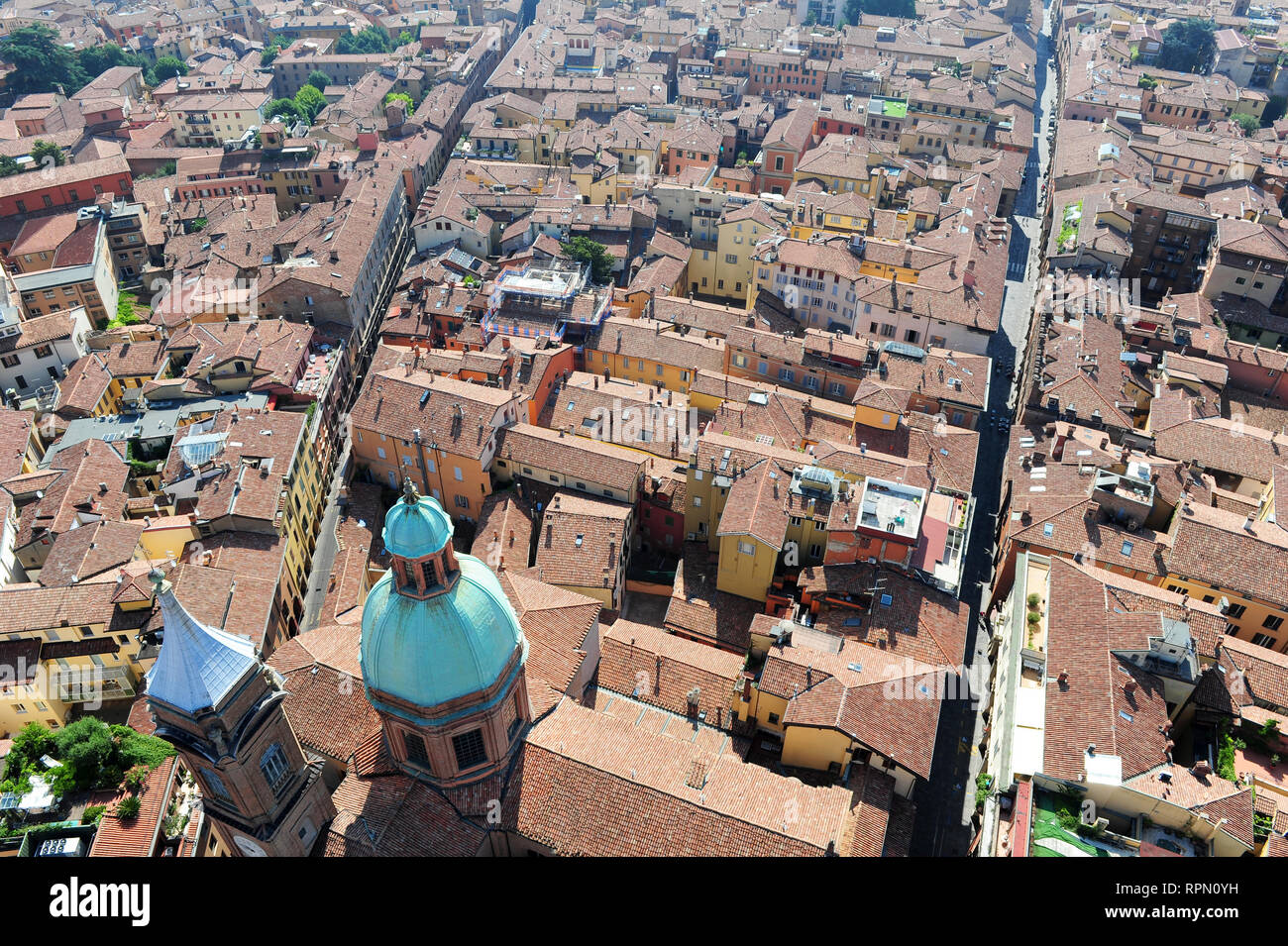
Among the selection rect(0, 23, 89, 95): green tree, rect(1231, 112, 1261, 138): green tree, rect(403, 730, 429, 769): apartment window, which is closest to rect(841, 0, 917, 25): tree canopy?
rect(1231, 112, 1261, 138): green tree

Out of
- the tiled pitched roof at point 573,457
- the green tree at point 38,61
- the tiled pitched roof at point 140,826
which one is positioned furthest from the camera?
the green tree at point 38,61

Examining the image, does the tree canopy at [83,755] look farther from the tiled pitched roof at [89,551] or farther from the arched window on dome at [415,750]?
the arched window on dome at [415,750]

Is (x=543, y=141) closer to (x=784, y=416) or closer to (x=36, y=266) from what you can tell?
(x=36, y=266)

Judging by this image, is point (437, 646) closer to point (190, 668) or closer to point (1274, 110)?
point (190, 668)

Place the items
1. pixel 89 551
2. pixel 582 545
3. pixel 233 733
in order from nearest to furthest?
1. pixel 233 733
2. pixel 89 551
3. pixel 582 545

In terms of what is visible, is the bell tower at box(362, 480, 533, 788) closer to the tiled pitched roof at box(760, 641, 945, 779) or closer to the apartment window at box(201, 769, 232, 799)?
the apartment window at box(201, 769, 232, 799)

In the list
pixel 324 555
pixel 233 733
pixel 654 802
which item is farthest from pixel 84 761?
pixel 654 802

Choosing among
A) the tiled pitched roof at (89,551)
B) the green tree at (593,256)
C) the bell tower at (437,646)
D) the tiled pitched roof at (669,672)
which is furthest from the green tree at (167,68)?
the bell tower at (437,646)
